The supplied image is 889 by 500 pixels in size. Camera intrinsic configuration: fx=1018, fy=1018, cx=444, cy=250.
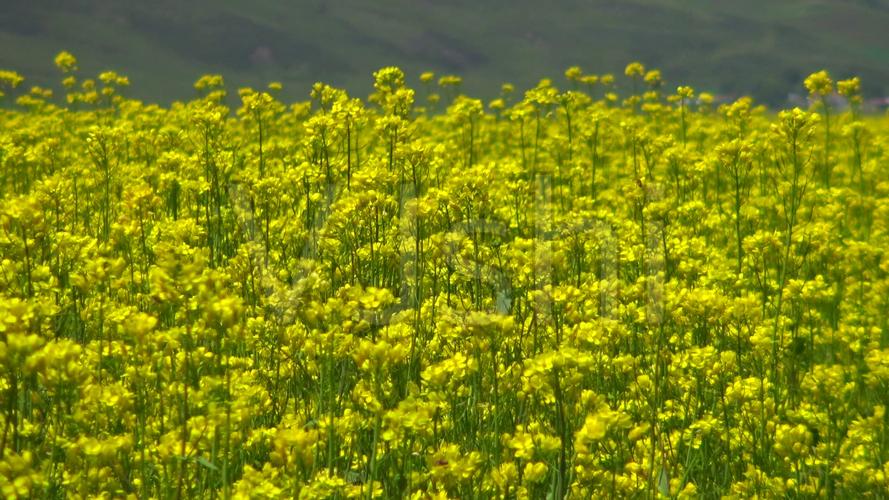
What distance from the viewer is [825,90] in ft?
24.6

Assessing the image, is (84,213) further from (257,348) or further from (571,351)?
(571,351)

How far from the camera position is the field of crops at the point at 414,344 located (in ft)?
11.7

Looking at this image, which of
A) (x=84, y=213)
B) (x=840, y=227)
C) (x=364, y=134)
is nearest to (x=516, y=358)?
(x=84, y=213)

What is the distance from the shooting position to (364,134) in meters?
13.3

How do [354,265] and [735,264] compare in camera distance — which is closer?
[354,265]

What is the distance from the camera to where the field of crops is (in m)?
3.56

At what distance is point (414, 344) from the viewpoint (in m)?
4.57

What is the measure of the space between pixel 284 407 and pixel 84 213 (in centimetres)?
433

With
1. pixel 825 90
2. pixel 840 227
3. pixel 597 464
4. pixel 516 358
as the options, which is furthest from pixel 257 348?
pixel 840 227

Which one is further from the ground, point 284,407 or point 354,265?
point 354,265

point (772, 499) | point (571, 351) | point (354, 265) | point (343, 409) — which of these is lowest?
point (772, 499)

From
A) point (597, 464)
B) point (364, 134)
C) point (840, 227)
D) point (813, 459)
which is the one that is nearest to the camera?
point (597, 464)

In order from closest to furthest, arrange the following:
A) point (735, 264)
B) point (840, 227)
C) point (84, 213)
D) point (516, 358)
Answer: point (516, 358)
point (735, 264)
point (84, 213)
point (840, 227)

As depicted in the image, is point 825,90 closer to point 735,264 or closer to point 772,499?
point 735,264
